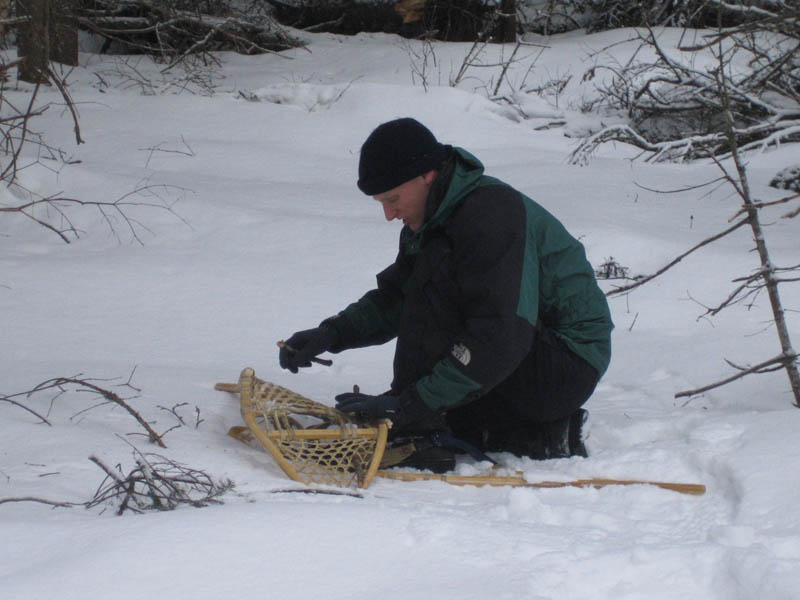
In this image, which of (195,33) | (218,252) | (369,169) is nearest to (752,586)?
(369,169)

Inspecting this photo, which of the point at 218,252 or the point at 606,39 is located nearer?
the point at 218,252

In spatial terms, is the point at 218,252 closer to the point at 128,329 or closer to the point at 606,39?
the point at 128,329

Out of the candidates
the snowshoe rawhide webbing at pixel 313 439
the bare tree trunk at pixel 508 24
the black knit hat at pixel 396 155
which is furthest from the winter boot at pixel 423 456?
the bare tree trunk at pixel 508 24

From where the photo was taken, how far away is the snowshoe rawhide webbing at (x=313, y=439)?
2.45m

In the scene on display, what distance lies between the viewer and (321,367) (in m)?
3.70

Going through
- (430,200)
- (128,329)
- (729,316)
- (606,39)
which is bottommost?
(128,329)

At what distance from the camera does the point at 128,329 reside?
381 cm

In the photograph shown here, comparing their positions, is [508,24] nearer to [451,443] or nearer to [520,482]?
[451,443]

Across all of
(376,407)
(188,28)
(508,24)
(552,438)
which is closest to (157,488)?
(376,407)

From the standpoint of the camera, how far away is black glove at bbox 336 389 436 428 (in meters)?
2.49

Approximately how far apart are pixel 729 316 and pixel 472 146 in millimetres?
3422

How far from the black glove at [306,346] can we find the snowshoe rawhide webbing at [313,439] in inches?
5.7

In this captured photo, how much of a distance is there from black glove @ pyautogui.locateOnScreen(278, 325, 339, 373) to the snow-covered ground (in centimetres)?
30

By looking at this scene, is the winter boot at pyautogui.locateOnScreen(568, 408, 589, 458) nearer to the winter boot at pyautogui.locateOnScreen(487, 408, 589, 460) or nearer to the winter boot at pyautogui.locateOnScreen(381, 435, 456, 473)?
the winter boot at pyautogui.locateOnScreen(487, 408, 589, 460)
